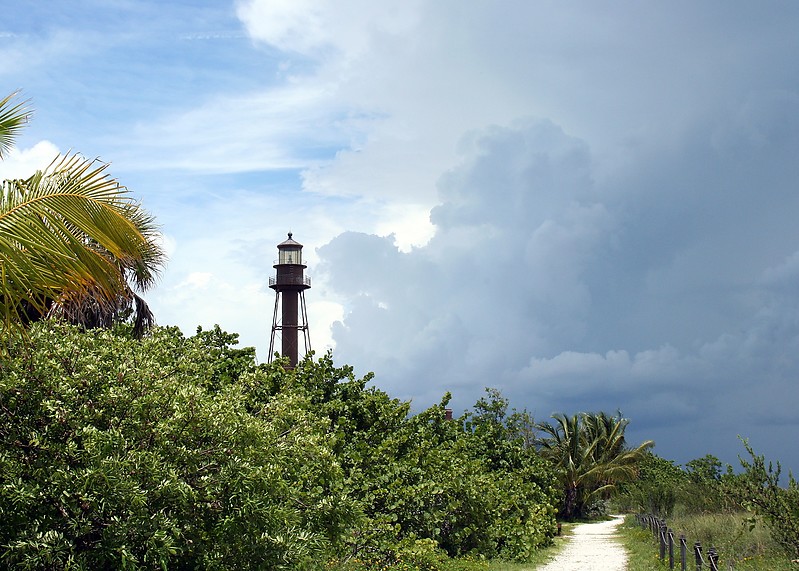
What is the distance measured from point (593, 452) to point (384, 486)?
115ft

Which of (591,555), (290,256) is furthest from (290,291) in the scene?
(591,555)

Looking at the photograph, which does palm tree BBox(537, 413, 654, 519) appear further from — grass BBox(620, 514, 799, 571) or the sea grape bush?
the sea grape bush

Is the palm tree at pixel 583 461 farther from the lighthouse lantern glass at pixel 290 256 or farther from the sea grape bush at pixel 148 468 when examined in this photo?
the sea grape bush at pixel 148 468

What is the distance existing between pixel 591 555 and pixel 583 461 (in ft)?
77.6

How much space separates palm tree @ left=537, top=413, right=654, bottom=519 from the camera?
45.1m

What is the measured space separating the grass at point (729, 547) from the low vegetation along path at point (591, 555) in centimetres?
41

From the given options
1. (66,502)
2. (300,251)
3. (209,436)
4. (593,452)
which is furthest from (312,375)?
(593,452)

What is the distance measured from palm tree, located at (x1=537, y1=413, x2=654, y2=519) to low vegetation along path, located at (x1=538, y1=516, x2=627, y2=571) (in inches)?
448

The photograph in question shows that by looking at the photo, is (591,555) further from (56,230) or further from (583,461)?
(583,461)

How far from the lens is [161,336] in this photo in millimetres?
12766

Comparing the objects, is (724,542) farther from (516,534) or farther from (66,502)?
(66,502)

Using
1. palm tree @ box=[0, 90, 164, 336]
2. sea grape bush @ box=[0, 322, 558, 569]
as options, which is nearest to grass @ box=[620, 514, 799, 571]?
sea grape bush @ box=[0, 322, 558, 569]

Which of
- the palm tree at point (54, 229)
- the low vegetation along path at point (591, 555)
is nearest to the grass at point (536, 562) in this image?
the low vegetation along path at point (591, 555)

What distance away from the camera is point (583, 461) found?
46.0 meters
